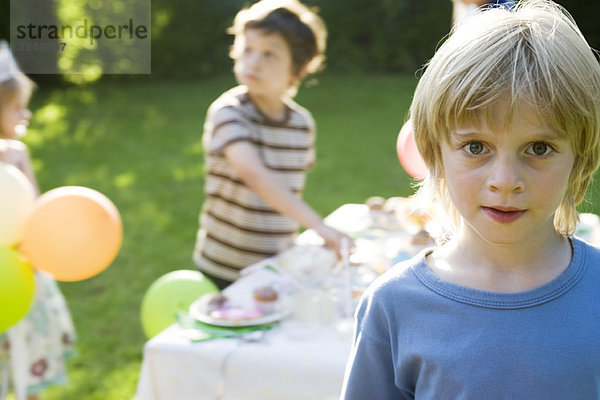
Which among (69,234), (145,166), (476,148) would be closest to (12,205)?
(69,234)

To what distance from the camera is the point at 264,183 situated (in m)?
2.49

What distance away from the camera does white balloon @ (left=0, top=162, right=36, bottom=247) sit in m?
2.30

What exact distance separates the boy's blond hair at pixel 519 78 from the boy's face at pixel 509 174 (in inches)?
0.6

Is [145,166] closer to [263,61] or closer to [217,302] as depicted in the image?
[263,61]

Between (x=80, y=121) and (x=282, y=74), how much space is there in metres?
6.76

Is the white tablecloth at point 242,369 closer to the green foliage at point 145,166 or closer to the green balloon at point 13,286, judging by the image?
the green balloon at point 13,286

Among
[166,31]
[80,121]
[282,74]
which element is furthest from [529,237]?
[166,31]

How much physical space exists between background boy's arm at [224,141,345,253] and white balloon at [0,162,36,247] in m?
0.67

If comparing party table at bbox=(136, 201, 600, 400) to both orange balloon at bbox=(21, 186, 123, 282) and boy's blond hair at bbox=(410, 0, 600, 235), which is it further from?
boy's blond hair at bbox=(410, 0, 600, 235)

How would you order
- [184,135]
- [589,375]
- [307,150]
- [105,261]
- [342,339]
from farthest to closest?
[184,135] < [307,150] < [105,261] < [342,339] < [589,375]

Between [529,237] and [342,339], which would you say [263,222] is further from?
[529,237]

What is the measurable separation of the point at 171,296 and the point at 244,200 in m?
0.43

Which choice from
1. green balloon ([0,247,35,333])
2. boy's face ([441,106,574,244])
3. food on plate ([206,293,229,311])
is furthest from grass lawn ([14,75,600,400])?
boy's face ([441,106,574,244])

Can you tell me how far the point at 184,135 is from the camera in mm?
Result: 8273
